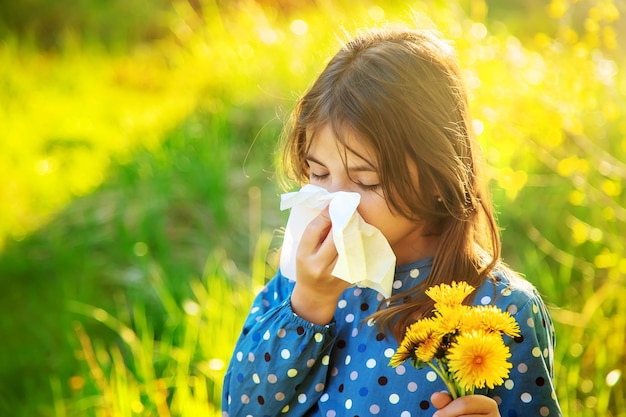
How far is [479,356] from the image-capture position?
931 mm

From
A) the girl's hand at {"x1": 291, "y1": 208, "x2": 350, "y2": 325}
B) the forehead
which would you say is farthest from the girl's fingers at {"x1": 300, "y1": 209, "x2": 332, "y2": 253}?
the forehead

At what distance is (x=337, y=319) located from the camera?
1.58 meters

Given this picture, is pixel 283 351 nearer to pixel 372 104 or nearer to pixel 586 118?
pixel 372 104

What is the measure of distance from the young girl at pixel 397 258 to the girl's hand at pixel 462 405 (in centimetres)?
29

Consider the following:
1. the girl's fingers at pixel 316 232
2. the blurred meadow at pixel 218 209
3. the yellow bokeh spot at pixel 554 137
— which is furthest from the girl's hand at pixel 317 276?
the yellow bokeh spot at pixel 554 137

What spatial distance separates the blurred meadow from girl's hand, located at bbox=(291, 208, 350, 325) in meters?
0.58

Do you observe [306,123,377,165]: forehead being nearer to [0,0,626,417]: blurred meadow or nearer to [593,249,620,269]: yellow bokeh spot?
[0,0,626,417]: blurred meadow

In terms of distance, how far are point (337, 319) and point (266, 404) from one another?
0.73 ft

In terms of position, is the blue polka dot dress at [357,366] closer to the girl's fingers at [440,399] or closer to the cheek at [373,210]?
the cheek at [373,210]

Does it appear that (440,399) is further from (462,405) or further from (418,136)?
(418,136)

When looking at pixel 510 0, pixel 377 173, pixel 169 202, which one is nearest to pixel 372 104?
pixel 377 173

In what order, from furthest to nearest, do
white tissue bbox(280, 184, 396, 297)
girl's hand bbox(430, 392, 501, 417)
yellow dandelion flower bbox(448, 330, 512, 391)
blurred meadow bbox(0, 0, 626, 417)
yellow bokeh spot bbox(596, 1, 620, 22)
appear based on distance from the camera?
blurred meadow bbox(0, 0, 626, 417) → yellow bokeh spot bbox(596, 1, 620, 22) → white tissue bbox(280, 184, 396, 297) → girl's hand bbox(430, 392, 501, 417) → yellow dandelion flower bbox(448, 330, 512, 391)

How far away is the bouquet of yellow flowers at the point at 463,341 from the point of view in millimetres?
928

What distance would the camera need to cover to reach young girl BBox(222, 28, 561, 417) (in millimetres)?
1425
